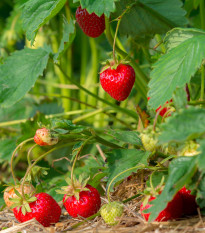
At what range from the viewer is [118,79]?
1023 millimetres

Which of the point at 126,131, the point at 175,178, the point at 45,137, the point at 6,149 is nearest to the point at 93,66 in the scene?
the point at 6,149

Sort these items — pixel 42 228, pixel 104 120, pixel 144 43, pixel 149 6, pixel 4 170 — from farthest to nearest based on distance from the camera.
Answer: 1. pixel 4 170
2. pixel 104 120
3. pixel 144 43
4. pixel 149 6
5. pixel 42 228

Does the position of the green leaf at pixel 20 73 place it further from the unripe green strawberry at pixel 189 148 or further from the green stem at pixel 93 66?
the green stem at pixel 93 66

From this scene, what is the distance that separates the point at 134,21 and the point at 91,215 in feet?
1.86

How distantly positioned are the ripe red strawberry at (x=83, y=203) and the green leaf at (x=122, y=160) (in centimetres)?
5

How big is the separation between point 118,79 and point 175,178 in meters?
0.36

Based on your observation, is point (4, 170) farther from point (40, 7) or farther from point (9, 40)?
point (40, 7)

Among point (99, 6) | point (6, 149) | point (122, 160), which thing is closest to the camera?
point (99, 6)

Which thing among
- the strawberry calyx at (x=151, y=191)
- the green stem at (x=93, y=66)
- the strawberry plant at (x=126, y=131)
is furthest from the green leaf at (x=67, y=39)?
the green stem at (x=93, y=66)

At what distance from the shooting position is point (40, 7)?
40.9 inches

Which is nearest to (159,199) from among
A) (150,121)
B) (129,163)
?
(129,163)

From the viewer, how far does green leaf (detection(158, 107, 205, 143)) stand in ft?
2.29

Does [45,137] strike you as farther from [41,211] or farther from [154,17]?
[154,17]

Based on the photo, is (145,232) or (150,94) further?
(150,94)
